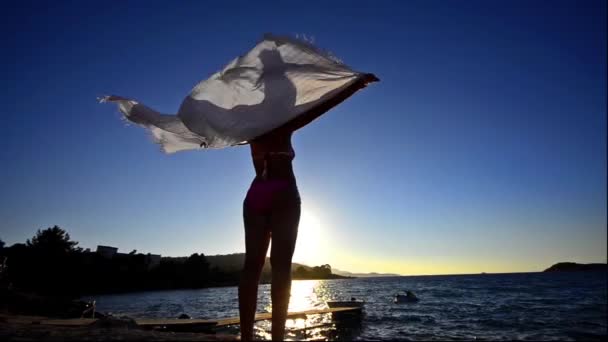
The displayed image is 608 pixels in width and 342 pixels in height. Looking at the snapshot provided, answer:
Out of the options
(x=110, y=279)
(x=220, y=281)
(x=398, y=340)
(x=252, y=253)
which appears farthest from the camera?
(x=220, y=281)

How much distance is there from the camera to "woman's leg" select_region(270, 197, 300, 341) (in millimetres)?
3020

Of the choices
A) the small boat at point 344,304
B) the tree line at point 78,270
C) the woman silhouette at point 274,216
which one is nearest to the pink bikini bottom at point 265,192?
the woman silhouette at point 274,216

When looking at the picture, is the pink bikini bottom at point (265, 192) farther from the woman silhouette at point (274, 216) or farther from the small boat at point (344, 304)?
the small boat at point (344, 304)

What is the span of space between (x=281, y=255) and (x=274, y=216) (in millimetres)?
334

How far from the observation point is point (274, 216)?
9.96ft

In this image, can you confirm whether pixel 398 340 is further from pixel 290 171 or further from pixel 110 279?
pixel 110 279

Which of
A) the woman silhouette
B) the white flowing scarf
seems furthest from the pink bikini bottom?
the white flowing scarf

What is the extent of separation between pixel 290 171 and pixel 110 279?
320 ft

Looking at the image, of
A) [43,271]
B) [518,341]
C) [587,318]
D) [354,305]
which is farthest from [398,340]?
[43,271]

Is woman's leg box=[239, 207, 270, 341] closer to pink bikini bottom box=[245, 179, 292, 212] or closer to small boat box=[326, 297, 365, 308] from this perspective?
pink bikini bottom box=[245, 179, 292, 212]

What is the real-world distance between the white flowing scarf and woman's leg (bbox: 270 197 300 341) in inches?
28.6

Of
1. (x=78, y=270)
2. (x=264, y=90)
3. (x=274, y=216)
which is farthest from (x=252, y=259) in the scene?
(x=78, y=270)

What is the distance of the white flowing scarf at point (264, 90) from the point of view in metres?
3.15

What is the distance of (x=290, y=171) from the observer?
316 cm
